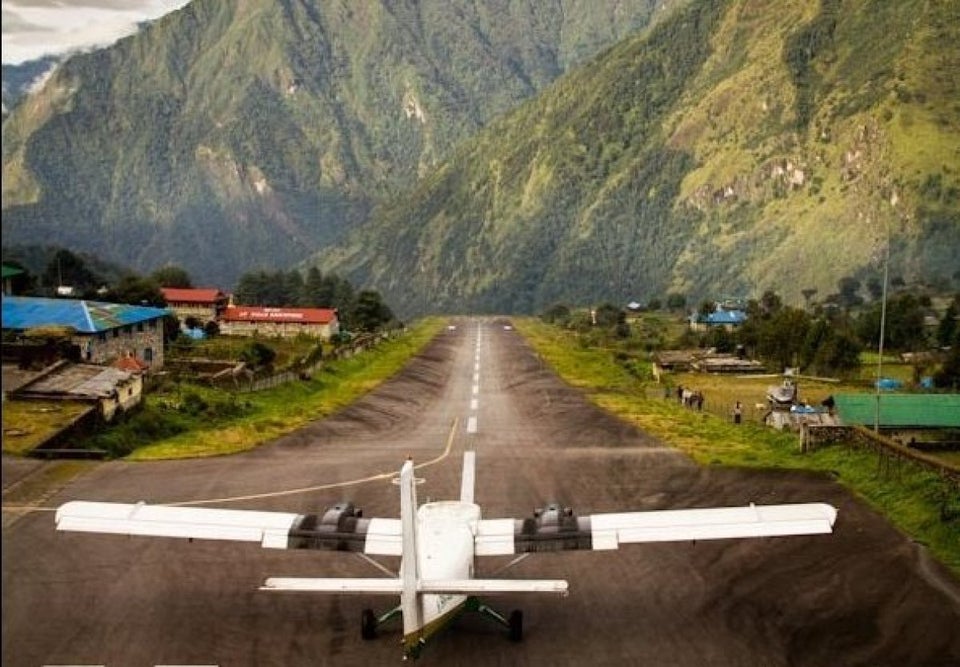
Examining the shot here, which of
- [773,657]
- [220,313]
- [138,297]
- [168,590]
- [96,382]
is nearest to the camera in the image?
[773,657]

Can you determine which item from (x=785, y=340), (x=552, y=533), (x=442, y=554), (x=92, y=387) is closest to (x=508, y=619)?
(x=552, y=533)

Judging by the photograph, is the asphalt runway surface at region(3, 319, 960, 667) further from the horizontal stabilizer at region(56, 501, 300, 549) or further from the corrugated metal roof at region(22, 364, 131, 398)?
the corrugated metal roof at region(22, 364, 131, 398)

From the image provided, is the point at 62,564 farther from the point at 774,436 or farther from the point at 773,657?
the point at 774,436

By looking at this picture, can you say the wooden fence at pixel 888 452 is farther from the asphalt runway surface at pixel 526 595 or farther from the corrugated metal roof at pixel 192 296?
the corrugated metal roof at pixel 192 296

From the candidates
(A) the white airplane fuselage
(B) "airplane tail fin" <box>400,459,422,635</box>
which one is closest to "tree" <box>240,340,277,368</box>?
(A) the white airplane fuselage

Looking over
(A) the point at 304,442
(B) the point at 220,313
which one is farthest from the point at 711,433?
(B) the point at 220,313

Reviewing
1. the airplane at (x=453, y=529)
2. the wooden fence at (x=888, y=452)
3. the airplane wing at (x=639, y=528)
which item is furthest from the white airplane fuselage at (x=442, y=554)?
the wooden fence at (x=888, y=452)

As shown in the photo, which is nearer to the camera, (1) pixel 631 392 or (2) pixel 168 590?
(2) pixel 168 590
